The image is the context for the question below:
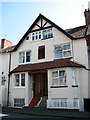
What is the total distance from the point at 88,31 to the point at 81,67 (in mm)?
4901

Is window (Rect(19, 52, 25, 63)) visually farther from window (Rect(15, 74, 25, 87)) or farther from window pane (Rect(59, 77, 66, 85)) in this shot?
window pane (Rect(59, 77, 66, 85))

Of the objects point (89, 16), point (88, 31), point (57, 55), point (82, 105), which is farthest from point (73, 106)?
point (89, 16)

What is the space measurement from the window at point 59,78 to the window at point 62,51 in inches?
89.8

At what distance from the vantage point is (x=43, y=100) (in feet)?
58.0

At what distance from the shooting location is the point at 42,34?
2027 cm

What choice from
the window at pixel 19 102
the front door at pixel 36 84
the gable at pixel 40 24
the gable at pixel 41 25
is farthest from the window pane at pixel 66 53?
the window at pixel 19 102

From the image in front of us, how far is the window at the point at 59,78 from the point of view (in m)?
16.7

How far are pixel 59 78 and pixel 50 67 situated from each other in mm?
1572

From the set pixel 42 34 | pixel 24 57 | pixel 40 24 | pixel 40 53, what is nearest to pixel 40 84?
pixel 40 53

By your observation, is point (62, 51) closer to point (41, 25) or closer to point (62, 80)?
point (62, 80)

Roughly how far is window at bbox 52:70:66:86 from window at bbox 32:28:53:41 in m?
5.21

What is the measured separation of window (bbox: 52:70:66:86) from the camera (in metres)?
16.7

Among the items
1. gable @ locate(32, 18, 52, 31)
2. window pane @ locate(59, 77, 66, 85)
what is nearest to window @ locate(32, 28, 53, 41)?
gable @ locate(32, 18, 52, 31)

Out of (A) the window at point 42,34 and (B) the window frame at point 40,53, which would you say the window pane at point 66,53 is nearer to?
(B) the window frame at point 40,53
